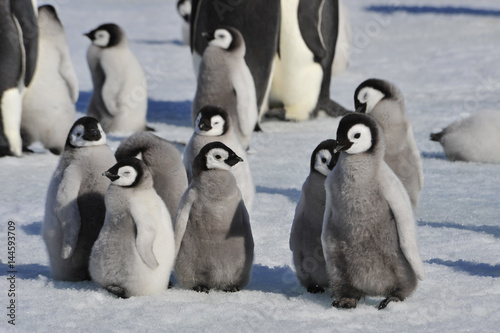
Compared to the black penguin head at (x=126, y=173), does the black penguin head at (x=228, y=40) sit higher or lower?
higher

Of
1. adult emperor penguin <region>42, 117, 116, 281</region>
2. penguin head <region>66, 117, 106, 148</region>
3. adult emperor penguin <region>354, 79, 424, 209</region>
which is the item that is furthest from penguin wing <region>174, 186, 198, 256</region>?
adult emperor penguin <region>354, 79, 424, 209</region>

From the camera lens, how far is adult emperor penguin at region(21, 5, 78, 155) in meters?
5.74

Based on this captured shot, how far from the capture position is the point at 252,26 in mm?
6570

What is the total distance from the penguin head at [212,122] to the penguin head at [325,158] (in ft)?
2.58

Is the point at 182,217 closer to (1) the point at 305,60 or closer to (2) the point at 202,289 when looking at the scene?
(2) the point at 202,289

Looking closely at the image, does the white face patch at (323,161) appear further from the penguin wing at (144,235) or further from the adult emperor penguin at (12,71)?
the adult emperor penguin at (12,71)

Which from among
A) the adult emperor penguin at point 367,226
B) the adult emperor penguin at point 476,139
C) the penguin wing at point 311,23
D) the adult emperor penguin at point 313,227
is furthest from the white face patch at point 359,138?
the penguin wing at point 311,23

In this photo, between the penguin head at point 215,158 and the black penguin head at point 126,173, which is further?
the penguin head at point 215,158

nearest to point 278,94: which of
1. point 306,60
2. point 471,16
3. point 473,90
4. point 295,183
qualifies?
point 306,60

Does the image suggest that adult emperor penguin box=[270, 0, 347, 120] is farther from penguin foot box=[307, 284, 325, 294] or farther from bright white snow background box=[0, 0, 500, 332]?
penguin foot box=[307, 284, 325, 294]

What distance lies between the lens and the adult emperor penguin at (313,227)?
123 inches

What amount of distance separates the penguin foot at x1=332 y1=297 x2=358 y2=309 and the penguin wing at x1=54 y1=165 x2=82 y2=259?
0.90 m

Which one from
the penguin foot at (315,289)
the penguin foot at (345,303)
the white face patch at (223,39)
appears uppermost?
the white face patch at (223,39)

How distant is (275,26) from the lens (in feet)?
21.9
